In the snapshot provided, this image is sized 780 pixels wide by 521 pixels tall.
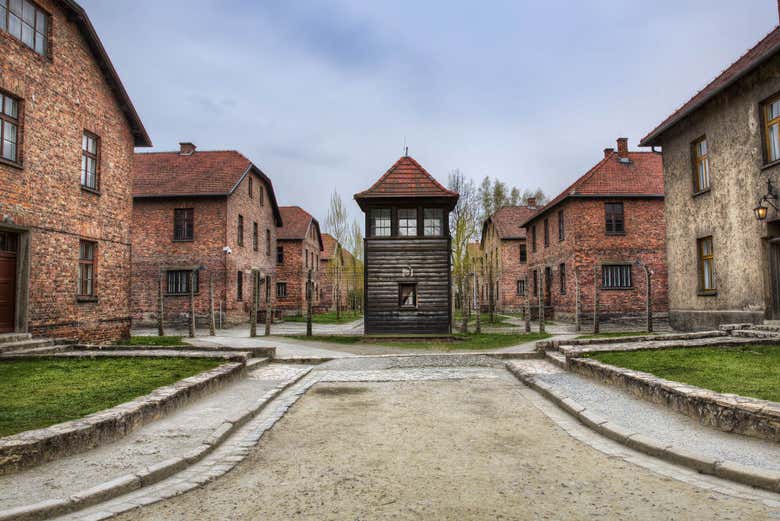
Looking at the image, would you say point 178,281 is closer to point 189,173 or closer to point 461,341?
point 189,173

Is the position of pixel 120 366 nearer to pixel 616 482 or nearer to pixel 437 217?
pixel 616 482

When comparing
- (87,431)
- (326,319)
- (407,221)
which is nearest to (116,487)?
(87,431)

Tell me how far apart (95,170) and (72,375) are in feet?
29.0

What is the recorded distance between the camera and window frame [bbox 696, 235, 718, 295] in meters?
16.4

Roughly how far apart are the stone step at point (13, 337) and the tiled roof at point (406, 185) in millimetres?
11081

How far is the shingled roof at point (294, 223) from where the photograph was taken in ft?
144

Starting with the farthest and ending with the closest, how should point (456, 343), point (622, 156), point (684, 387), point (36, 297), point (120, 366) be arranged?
1. point (622, 156)
2. point (456, 343)
3. point (36, 297)
4. point (120, 366)
5. point (684, 387)

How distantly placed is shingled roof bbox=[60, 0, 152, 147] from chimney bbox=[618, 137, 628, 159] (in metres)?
23.0

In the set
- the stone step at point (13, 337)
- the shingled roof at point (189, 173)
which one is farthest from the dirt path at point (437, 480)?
the shingled roof at point (189, 173)

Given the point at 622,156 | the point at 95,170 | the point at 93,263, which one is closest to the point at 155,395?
the point at 93,263

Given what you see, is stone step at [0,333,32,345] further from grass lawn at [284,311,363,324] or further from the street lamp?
grass lawn at [284,311,363,324]

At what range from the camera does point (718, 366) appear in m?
9.13

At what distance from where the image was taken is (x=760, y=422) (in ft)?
18.5

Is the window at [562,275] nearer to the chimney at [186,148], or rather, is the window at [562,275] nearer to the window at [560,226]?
the window at [560,226]
